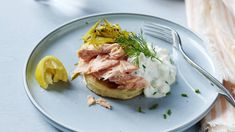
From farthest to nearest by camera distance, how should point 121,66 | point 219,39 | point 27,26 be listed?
point 27,26, point 219,39, point 121,66

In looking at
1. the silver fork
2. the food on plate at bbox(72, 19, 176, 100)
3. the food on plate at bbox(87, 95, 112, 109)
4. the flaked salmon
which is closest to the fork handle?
the silver fork

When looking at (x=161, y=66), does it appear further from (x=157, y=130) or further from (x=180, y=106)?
(x=157, y=130)

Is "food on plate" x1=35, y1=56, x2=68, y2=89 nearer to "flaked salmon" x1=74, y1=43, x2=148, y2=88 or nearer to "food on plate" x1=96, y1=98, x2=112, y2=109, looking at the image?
"flaked salmon" x1=74, y1=43, x2=148, y2=88

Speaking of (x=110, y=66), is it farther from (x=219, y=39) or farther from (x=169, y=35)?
(x=219, y=39)

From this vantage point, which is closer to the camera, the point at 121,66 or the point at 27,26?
the point at 121,66

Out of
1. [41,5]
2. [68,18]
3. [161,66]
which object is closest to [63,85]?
[161,66]

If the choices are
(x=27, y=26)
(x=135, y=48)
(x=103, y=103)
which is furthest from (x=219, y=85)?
(x=27, y=26)
